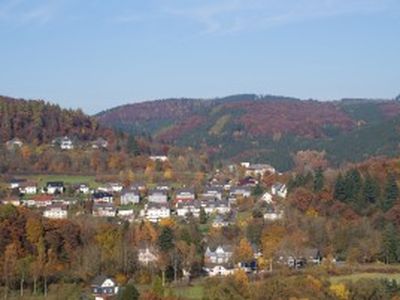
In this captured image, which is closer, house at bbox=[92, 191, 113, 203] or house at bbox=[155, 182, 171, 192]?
house at bbox=[92, 191, 113, 203]

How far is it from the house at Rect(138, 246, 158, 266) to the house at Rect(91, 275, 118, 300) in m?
1.85

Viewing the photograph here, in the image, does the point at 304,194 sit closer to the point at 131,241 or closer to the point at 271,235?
the point at 271,235

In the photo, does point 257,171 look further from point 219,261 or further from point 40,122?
point 219,261

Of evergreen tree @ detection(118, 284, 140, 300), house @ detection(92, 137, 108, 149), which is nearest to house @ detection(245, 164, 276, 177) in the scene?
house @ detection(92, 137, 108, 149)

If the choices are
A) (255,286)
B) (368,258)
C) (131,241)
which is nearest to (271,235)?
(368,258)

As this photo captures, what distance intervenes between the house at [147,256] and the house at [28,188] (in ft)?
47.0

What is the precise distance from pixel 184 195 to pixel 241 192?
366 cm

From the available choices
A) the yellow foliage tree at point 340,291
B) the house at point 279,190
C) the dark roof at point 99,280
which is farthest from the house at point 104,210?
the yellow foliage tree at point 340,291

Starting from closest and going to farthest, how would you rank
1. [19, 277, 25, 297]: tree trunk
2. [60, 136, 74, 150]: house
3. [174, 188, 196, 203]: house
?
[19, 277, 25, 297]: tree trunk
[174, 188, 196, 203]: house
[60, 136, 74, 150]: house

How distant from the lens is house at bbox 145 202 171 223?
3284cm

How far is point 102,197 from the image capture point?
36062 millimetres

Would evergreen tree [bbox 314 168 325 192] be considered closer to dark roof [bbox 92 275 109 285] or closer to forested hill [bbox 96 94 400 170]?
dark roof [bbox 92 275 109 285]

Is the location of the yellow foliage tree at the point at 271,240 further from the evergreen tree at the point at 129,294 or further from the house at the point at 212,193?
the house at the point at 212,193

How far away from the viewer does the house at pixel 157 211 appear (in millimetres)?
32844
